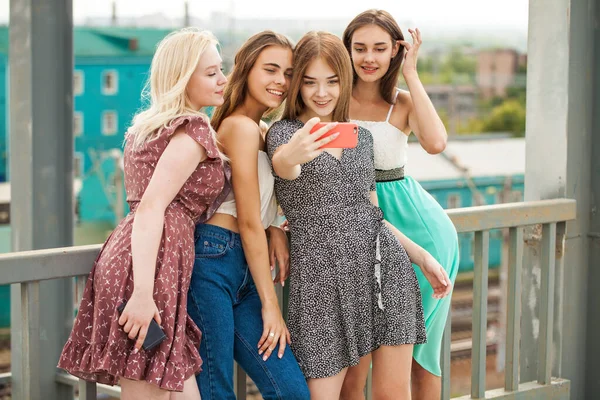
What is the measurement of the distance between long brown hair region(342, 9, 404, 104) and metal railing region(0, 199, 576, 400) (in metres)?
0.48

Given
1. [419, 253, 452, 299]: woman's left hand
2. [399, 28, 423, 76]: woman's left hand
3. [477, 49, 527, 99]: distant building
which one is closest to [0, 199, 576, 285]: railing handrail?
[419, 253, 452, 299]: woman's left hand

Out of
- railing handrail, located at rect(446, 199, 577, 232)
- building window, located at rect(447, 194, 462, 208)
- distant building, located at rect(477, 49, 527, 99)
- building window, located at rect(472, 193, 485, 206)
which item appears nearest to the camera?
railing handrail, located at rect(446, 199, 577, 232)

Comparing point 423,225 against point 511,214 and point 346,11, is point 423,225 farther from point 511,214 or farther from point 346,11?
point 346,11

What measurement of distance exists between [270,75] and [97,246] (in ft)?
2.02

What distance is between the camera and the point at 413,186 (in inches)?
99.4

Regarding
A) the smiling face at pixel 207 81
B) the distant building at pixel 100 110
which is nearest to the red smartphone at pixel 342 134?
the smiling face at pixel 207 81

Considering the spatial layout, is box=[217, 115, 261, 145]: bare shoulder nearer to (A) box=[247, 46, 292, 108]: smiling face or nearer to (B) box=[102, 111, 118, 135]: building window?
(A) box=[247, 46, 292, 108]: smiling face

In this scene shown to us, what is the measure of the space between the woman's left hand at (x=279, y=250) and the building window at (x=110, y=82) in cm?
3738

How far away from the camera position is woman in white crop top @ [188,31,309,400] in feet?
6.87

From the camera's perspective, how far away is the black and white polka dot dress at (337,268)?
220 centimetres

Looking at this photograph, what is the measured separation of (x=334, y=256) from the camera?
7.27 feet

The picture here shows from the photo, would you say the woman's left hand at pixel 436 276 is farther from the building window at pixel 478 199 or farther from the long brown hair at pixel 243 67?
the building window at pixel 478 199

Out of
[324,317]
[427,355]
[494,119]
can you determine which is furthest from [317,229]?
[494,119]

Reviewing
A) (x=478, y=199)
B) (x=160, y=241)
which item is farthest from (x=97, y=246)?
(x=478, y=199)
